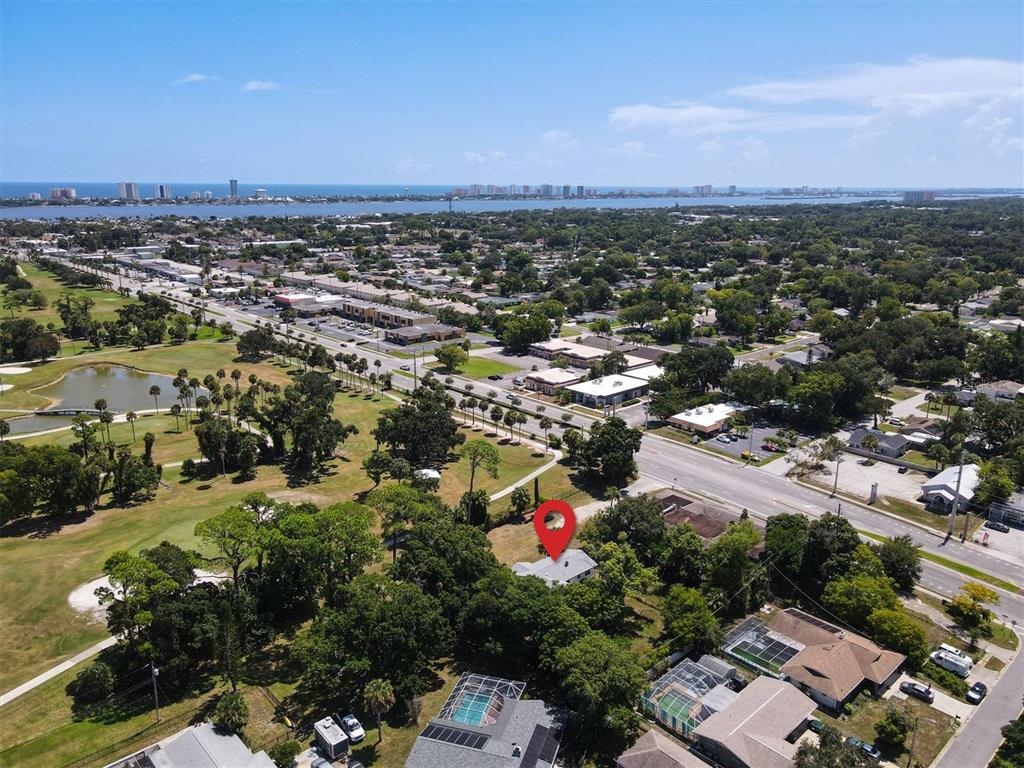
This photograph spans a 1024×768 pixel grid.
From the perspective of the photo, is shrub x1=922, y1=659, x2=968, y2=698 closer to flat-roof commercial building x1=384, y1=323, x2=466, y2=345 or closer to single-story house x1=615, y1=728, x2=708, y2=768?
single-story house x1=615, y1=728, x2=708, y2=768

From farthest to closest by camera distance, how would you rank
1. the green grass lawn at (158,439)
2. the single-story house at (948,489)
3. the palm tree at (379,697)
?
the green grass lawn at (158,439), the single-story house at (948,489), the palm tree at (379,697)

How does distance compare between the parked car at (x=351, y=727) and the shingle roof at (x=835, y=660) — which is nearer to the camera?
the parked car at (x=351, y=727)

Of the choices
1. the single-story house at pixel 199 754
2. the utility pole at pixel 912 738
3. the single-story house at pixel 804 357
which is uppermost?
the single-story house at pixel 804 357

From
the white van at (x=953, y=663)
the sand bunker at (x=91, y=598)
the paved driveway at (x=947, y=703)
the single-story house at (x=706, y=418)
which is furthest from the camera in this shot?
the single-story house at (x=706, y=418)

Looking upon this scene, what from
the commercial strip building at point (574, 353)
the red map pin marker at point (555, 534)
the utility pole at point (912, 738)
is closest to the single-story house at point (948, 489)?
the utility pole at point (912, 738)

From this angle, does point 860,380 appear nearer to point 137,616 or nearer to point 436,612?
point 436,612

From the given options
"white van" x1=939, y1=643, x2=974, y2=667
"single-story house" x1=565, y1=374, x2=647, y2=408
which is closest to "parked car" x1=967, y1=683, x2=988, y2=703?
"white van" x1=939, y1=643, x2=974, y2=667

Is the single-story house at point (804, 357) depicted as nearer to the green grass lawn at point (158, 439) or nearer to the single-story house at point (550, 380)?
the single-story house at point (550, 380)

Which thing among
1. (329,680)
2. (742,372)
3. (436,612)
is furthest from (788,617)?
(742,372)
